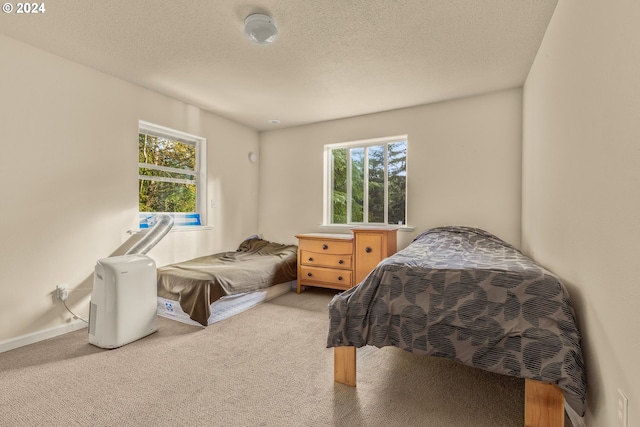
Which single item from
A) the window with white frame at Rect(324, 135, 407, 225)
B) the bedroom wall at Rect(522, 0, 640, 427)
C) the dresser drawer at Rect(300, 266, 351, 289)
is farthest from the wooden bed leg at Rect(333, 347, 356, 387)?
the window with white frame at Rect(324, 135, 407, 225)

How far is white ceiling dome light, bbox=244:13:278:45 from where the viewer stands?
1954 millimetres

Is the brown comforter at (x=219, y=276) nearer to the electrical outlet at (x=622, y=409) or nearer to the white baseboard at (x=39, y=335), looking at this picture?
the white baseboard at (x=39, y=335)

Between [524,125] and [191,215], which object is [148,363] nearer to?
[191,215]

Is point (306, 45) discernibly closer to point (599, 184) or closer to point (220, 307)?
point (599, 184)

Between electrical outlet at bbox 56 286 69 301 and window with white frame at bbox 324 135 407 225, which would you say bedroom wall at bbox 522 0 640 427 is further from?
electrical outlet at bbox 56 286 69 301

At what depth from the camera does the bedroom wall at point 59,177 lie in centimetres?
226

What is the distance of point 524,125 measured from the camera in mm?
2924

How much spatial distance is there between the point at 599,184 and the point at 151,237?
3082 millimetres

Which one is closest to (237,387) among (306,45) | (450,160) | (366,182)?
(306,45)

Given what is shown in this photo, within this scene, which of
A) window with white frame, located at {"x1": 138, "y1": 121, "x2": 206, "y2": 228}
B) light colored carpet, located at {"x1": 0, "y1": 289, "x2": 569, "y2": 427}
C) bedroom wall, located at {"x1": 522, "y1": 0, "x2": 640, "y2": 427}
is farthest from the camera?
window with white frame, located at {"x1": 138, "y1": 121, "x2": 206, "y2": 228}

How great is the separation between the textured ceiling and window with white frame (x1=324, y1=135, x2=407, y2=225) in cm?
78

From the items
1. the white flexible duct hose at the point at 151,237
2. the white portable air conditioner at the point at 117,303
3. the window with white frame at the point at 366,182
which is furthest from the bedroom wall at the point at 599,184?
the white flexible duct hose at the point at 151,237

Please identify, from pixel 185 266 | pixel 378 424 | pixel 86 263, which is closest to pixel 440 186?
pixel 378 424

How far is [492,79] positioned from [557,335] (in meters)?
2.57
